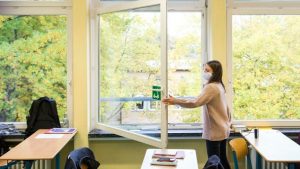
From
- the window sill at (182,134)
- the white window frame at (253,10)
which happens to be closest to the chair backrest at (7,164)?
the window sill at (182,134)

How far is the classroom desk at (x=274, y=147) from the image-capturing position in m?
3.14

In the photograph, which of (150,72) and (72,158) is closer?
(72,158)

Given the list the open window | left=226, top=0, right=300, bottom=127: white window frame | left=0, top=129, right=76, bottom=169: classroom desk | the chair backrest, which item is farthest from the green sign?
the chair backrest

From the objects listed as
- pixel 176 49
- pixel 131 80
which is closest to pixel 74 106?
pixel 131 80

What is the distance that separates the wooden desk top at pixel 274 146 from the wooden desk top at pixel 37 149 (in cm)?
173

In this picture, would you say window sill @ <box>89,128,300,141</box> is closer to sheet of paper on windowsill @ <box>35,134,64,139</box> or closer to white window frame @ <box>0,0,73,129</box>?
white window frame @ <box>0,0,73,129</box>

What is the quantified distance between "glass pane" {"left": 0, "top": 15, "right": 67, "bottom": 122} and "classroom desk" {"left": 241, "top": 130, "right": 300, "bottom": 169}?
2146mm

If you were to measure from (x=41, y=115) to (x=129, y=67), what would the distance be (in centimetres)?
108

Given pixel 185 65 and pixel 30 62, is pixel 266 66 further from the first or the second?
pixel 30 62

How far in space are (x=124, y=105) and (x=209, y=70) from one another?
102 cm

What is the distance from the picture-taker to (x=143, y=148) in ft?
14.3

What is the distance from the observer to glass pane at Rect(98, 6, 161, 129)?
3818 mm

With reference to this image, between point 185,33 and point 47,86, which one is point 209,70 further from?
point 47,86

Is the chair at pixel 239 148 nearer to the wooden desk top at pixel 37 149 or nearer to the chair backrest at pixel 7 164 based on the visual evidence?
the wooden desk top at pixel 37 149
